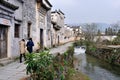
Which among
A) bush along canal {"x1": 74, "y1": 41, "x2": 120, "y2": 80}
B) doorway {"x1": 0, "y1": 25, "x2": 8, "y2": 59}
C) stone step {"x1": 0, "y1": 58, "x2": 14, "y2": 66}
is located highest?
doorway {"x1": 0, "y1": 25, "x2": 8, "y2": 59}

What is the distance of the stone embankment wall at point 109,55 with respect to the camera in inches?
1275

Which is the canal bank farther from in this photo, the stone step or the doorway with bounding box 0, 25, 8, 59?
the doorway with bounding box 0, 25, 8, 59

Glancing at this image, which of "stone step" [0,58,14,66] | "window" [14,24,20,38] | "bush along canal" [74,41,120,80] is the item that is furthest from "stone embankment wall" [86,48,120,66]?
"stone step" [0,58,14,66]

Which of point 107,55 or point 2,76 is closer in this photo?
point 2,76

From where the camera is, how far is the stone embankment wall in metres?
32.4

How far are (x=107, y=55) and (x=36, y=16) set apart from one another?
1342 centimetres

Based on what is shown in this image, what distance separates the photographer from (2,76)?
42.0 feet

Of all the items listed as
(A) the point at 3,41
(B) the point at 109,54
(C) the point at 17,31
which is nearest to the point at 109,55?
(B) the point at 109,54

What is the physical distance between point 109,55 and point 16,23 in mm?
18232

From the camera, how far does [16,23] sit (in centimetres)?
2047

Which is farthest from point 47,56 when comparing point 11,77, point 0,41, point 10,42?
point 10,42

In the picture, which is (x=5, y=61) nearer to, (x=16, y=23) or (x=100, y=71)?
(x=16, y=23)

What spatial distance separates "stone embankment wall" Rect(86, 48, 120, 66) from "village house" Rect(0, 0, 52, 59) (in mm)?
9477

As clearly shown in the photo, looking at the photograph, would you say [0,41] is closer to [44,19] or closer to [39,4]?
[39,4]
